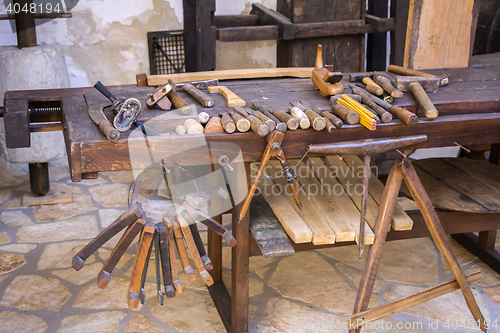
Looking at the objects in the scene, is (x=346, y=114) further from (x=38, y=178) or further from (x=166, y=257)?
(x=38, y=178)

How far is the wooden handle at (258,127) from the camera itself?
2.22 metres

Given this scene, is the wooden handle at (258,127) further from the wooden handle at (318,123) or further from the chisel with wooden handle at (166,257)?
the chisel with wooden handle at (166,257)

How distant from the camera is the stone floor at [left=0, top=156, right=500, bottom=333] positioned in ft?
9.89

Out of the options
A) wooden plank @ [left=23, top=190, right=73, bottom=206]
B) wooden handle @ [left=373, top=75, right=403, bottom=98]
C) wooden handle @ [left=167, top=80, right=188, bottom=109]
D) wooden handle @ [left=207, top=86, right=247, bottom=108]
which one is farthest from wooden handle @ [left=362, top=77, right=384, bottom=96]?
wooden plank @ [left=23, top=190, right=73, bottom=206]

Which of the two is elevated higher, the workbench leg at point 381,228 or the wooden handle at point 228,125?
the wooden handle at point 228,125

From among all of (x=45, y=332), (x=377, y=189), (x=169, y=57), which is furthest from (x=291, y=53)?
(x=45, y=332)

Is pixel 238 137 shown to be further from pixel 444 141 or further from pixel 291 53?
pixel 291 53

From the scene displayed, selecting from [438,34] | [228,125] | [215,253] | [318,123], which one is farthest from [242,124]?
[438,34]

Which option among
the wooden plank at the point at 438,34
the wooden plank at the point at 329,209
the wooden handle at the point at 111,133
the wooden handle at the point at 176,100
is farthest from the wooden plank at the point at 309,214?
the wooden plank at the point at 438,34

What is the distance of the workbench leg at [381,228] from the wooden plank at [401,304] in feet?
0.14

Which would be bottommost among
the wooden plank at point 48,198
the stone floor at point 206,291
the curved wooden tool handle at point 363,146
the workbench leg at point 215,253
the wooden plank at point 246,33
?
the stone floor at point 206,291

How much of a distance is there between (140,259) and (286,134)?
Result: 0.89 metres

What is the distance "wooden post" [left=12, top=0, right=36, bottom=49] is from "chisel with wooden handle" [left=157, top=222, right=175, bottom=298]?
3305mm

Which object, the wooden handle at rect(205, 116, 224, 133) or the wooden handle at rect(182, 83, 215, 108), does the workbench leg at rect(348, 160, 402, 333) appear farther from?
the wooden handle at rect(182, 83, 215, 108)
